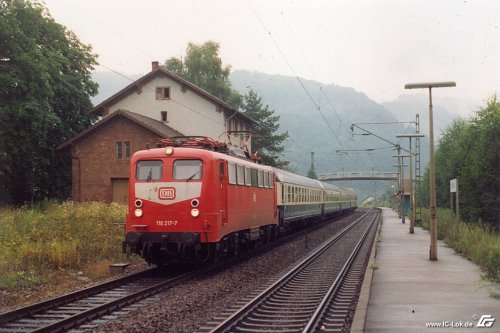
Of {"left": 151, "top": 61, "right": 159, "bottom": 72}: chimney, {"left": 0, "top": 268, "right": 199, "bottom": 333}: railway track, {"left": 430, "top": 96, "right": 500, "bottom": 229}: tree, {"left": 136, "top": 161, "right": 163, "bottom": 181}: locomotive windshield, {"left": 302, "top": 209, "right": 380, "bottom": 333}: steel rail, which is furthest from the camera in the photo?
{"left": 151, "top": 61, "right": 159, "bottom": 72}: chimney

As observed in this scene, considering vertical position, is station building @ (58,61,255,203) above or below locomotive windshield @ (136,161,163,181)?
above

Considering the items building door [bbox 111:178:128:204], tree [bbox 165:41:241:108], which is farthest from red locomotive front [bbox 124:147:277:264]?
tree [bbox 165:41:241:108]

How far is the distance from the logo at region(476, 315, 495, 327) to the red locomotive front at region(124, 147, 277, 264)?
7.05 m

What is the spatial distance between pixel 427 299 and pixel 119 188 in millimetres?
30316

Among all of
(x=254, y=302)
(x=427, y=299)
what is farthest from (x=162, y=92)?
(x=427, y=299)

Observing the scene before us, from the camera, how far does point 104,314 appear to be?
9859 mm

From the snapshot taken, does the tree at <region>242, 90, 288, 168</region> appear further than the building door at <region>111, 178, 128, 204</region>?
Yes

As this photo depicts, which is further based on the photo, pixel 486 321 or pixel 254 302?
pixel 254 302

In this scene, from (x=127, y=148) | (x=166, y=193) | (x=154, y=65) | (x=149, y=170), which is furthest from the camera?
(x=154, y=65)

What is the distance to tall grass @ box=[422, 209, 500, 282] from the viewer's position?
12783mm

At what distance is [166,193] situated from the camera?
14.7 meters

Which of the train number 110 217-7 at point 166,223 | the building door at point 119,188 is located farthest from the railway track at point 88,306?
the building door at point 119,188

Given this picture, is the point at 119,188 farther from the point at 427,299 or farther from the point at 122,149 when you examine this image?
the point at 427,299

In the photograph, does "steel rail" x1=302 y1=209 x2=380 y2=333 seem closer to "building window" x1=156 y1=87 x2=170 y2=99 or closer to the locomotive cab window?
the locomotive cab window
